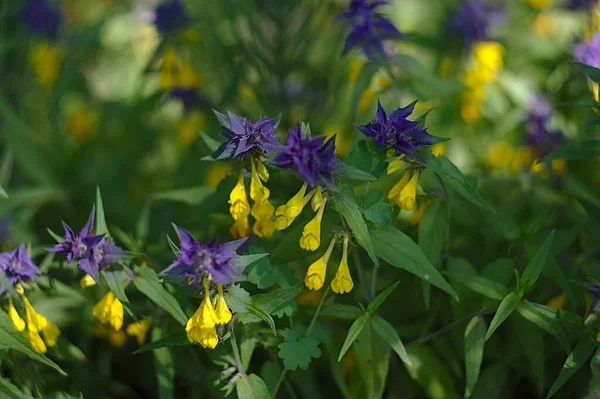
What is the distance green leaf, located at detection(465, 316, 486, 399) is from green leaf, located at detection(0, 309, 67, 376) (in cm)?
99

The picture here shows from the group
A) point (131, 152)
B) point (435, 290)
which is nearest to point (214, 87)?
point (131, 152)

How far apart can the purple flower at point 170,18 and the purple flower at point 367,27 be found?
0.90m

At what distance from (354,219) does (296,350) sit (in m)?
0.42

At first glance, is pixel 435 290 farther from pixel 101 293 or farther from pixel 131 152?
pixel 131 152

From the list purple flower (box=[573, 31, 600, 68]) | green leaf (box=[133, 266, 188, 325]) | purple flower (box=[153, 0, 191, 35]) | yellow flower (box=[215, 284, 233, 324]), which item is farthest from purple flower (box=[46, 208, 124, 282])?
purple flower (box=[573, 31, 600, 68])

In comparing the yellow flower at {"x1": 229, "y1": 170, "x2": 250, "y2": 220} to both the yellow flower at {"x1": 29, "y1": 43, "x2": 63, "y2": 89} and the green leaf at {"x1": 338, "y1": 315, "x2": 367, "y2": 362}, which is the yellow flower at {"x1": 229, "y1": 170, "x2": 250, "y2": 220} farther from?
the yellow flower at {"x1": 29, "y1": 43, "x2": 63, "y2": 89}

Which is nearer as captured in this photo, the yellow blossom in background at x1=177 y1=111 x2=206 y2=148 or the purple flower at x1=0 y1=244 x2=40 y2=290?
the purple flower at x1=0 y1=244 x2=40 y2=290

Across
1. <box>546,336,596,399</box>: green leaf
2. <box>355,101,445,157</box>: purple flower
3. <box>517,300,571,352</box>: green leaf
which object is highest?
Result: <box>355,101,445,157</box>: purple flower

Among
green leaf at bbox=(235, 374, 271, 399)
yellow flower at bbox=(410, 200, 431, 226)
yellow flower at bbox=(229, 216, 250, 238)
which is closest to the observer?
green leaf at bbox=(235, 374, 271, 399)

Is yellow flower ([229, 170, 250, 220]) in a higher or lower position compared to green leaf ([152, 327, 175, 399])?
higher

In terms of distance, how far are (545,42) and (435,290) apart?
2.37 meters

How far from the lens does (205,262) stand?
1.28 meters

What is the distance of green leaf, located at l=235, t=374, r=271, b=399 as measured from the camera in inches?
57.3

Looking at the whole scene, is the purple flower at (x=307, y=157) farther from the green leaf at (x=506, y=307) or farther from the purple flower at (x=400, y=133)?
the green leaf at (x=506, y=307)
